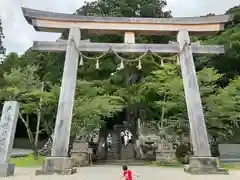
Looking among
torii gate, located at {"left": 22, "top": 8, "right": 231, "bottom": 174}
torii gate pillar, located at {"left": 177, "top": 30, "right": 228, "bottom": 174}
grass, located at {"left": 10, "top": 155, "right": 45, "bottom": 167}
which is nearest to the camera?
torii gate pillar, located at {"left": 177, "top": 30, "right": 228, "bottom": 174}

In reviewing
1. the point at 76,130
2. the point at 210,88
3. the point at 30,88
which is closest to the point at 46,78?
the point at 30,88

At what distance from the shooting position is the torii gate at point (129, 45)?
30.5ft

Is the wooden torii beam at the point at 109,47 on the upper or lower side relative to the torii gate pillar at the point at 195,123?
upper

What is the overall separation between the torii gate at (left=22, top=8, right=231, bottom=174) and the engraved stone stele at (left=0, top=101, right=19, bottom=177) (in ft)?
5.66

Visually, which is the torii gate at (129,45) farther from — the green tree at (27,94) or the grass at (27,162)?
the grass at (27,162)

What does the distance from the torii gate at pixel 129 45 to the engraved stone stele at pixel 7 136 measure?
1725 millimetres

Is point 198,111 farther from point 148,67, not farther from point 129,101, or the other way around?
point 148,67

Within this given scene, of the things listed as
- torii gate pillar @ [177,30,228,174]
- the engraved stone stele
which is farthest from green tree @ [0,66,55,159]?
torii gate pillar @ [177,30,228,174]

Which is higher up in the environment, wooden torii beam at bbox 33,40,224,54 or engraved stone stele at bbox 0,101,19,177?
wooden torii beam at bbox 33,40,224,54

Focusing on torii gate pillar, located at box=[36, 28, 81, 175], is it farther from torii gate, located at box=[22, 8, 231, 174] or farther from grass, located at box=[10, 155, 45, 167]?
grass, located at box=[10, 155, 45, 167]

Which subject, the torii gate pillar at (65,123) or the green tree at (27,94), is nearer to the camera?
the torii gate pillar at (65,123)

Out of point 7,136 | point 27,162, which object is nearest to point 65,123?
point 7,136

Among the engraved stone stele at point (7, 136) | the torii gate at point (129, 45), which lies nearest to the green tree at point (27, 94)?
the engraved stone stele at point (7, 136)

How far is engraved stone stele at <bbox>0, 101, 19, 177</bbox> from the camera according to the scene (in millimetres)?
8734
